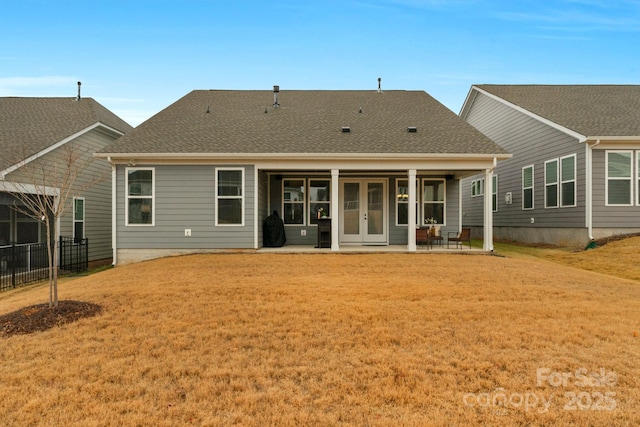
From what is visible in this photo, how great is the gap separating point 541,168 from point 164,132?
13288mm

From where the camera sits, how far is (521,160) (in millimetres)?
16047

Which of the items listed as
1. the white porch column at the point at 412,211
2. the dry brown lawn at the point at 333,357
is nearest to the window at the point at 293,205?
the white porch column at the point at 412,211

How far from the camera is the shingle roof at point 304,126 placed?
1152 cm

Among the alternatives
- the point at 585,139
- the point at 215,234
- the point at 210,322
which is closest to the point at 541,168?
the point at 585,139

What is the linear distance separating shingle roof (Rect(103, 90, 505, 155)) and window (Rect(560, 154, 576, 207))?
3.40 meters

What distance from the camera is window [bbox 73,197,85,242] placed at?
43.5 ft

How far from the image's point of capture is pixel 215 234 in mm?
11500

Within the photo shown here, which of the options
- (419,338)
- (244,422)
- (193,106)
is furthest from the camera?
(193,106)

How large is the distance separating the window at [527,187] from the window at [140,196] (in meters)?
13.6

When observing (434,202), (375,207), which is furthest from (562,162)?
(375,207)

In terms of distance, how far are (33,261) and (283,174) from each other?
782 cm

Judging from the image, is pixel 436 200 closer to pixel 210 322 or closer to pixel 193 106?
pixel 193 106

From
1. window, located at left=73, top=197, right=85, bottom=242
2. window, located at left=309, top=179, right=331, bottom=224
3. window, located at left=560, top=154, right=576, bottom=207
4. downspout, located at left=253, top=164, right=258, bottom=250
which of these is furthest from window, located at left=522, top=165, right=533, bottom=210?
window, located at left=73, top=197, right=85, bottom=242

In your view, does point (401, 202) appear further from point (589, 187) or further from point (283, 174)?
point (589, 187)
